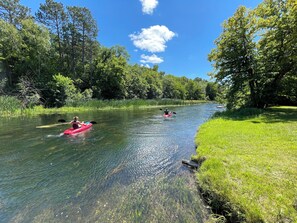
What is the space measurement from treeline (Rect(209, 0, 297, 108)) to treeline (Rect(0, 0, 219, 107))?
25.7 m

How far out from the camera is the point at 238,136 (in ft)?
26.2

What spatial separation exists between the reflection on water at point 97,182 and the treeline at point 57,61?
20.8 metres

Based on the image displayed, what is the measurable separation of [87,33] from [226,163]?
1746 inches

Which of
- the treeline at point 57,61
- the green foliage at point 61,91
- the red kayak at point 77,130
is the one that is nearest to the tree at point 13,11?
the treeline at point 57,61

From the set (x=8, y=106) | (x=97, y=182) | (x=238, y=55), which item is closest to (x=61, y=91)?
(x=8, y=106)

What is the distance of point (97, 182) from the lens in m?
5.48

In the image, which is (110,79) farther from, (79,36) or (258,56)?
(258,56)

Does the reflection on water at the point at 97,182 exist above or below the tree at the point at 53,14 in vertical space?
below

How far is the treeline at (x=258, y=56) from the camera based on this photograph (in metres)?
17.4

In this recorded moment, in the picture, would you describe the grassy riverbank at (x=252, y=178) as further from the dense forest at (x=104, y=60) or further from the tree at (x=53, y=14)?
the tree at (x=53, y=14)

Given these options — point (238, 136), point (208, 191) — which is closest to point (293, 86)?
point (238, 136)

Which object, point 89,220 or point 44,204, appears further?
point 44,204

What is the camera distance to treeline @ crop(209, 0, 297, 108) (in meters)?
17.4

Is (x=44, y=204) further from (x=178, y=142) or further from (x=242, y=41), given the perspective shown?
(x=242, y=41)
